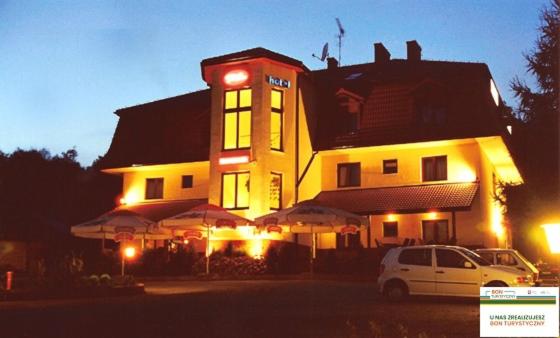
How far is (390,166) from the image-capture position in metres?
35.5

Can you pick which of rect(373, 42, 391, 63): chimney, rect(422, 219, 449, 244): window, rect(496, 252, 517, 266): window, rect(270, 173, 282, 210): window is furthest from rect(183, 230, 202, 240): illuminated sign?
rect(373, 42, 391, 63): chimney

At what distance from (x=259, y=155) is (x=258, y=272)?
5.78 meters

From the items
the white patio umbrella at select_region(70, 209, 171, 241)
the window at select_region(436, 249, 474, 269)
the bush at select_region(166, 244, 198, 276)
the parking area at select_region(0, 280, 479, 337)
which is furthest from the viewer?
the bush at select_region(166, 244, 198, 276)

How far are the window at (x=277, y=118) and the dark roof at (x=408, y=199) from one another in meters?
3.56

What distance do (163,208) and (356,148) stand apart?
415 inches

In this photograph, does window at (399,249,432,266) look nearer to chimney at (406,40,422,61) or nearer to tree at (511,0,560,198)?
tree at (511,0,560,198)

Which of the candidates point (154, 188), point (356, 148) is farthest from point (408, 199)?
point (154, 188)

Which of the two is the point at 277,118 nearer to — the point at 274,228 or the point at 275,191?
the point at 275,191

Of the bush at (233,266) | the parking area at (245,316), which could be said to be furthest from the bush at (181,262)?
the parking area at (245,316)

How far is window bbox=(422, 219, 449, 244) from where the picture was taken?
33719 mm

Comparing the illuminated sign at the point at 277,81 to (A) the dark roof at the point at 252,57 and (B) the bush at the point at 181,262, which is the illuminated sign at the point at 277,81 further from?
(B) the bush at the point at 181,262

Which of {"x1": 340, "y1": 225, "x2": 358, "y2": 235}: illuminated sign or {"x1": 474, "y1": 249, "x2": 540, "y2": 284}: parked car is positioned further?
{"x1": 340, "y1": 225, "x2": 358, "y2": 235}: illuminated sign

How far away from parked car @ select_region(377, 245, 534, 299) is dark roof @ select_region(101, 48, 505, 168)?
1370 centimetres

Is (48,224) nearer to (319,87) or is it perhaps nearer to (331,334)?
(319,87)
